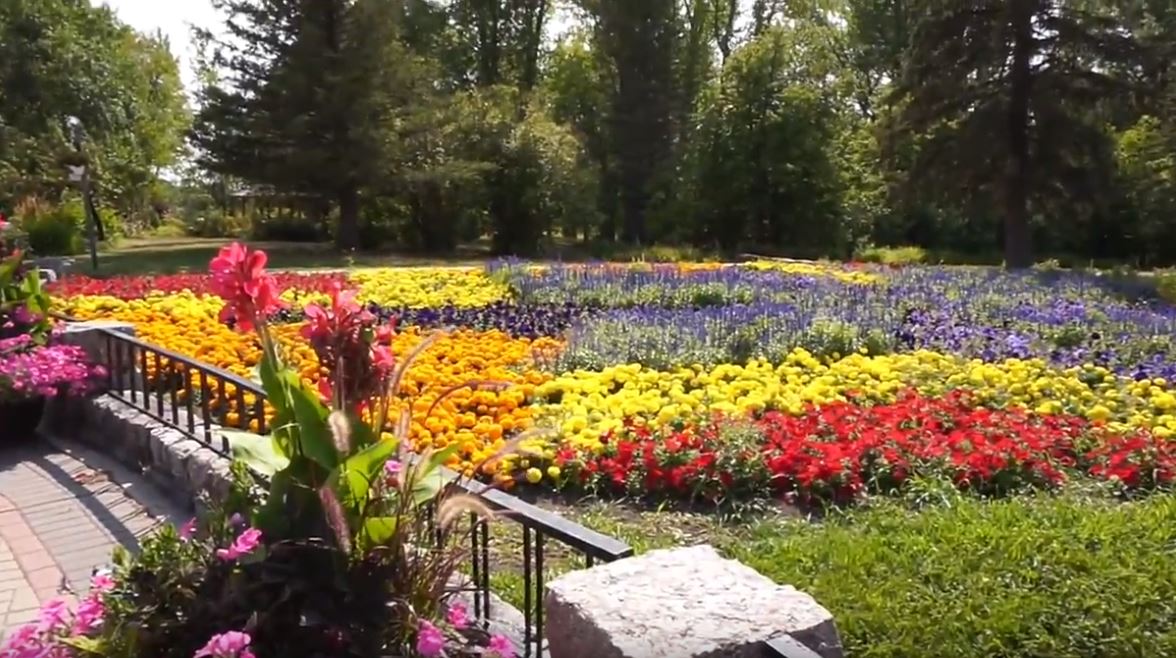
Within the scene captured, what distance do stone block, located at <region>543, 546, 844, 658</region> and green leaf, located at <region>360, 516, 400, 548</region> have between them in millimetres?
416

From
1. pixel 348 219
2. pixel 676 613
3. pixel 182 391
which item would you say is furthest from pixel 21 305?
pixel 348 219

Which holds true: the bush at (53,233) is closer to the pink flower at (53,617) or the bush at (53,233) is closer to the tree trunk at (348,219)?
the tree trunk at (348,219)

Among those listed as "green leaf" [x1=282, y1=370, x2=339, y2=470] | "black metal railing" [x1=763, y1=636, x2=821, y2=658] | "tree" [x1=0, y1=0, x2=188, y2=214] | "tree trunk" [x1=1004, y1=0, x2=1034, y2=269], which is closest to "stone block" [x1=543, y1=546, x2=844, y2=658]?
"black metal railing" [x1=763, y1=636, x2=821, y2=658]

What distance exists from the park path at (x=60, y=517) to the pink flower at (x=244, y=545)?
6.69 ft

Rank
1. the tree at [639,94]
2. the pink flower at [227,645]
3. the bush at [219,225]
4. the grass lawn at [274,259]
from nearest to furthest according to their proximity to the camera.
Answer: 1. the pink flower at [227,645]
2. the grass lawn at [274,259]
3. the tree at [639,94]
4. the bush at [219,225]

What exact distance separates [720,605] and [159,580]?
122cm

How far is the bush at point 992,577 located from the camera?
300 cm

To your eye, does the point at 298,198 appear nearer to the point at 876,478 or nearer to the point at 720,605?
the point at 876,478

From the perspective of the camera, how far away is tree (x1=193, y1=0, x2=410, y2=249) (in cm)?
2412

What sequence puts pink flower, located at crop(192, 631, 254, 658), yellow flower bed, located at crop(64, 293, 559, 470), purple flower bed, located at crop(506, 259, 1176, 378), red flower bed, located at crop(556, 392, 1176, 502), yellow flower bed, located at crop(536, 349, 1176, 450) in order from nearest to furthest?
1. pink flower, located at crop(192, 631, 254, 658)
2. red flower bed, located at crop(556, 392, 1176, 502)
3. yellow flower bed, located at crop(64, 293, 559, 470)
4. yellow flower bed, located at crop(536, 349, 1176, 450)
5. purple flower bed, located at crop(506, 259, 1176, 378)

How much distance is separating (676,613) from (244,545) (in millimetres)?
898

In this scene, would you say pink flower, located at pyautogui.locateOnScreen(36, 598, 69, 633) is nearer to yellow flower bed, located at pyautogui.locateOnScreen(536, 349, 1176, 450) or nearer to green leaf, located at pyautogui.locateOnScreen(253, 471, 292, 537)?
green leaf, located at pyautogui.locateOnScreen(253, 471, 292, 537)

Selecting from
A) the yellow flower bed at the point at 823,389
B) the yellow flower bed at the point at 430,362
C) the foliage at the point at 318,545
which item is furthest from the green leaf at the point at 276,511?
the yellow flower bed at the point at 823,389

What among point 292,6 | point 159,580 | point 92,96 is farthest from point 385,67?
point 159,580
